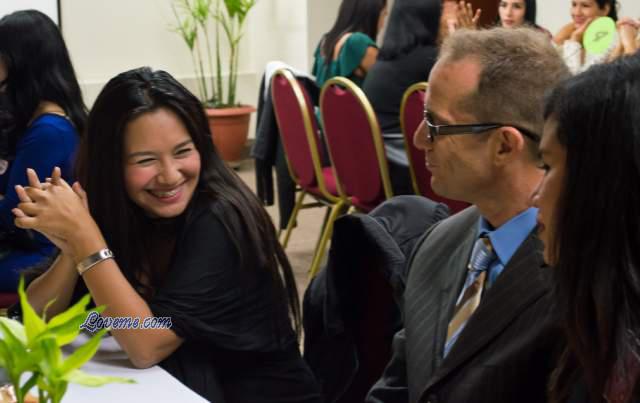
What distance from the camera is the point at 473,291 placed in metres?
1.59

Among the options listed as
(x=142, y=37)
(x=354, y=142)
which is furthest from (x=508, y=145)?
(x=142, y=37)

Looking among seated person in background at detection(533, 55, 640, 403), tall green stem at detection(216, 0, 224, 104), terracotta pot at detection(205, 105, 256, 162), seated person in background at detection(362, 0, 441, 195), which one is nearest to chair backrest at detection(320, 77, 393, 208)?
seated person in background at detection(362, 0, 441, 195)

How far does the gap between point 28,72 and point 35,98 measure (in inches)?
3.2

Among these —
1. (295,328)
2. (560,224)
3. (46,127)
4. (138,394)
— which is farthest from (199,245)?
(46,127)

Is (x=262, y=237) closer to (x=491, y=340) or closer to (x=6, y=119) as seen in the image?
(x=491, y=340)

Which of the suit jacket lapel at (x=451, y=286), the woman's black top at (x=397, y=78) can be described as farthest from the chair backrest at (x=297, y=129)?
the suit jacket lapel at (x=451, y=286)

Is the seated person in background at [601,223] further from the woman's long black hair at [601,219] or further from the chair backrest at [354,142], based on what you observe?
the chair backrest at [354,142]

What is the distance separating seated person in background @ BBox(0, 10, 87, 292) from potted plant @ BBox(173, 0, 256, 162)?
12.2 ft

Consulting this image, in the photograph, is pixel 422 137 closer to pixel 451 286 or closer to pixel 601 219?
pixel 451 286

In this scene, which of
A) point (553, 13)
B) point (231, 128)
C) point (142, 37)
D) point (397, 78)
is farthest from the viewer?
point (142, 37)

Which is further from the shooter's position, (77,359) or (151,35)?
(151,35)

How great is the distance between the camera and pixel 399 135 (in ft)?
13.3

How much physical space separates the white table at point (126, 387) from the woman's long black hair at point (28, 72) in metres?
1.25

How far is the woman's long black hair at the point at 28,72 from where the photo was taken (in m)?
2.88
